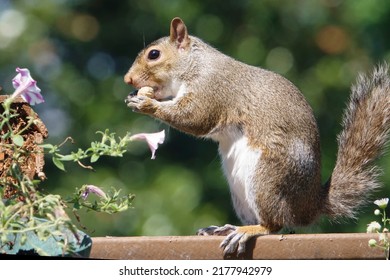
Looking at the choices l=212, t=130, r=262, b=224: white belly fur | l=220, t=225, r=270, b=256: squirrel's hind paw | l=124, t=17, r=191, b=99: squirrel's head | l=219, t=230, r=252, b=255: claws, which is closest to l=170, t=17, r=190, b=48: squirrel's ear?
l=124, t=17, r=191, b=99: squirrel's head

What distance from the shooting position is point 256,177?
2.64m

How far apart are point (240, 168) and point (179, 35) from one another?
60 cm

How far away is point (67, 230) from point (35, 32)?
154 inches

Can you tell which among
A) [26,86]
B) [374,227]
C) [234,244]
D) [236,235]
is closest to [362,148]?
[236,235]

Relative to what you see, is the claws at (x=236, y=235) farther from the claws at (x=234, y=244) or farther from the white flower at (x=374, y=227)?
the white flower at (x=374, y=227)

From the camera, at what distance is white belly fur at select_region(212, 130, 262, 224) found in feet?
8.73

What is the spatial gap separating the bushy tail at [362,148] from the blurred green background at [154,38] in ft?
6.80

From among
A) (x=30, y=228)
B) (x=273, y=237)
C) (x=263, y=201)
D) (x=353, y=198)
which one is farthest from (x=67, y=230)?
(x=353, y=198)

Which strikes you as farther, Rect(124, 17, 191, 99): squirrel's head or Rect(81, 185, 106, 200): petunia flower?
Rect(124, 17, 191, 99): squirrel's head

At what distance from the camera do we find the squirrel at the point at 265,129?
2648mm

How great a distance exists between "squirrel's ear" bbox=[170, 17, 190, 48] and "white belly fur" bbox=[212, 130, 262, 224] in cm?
39

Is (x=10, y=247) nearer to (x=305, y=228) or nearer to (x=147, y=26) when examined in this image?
(x=305, y=228)

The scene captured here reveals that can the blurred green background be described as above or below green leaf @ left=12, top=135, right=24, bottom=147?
below

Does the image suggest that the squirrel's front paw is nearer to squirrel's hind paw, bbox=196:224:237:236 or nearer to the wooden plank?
squirrel's hind paw, bbox=196:224:237:236
